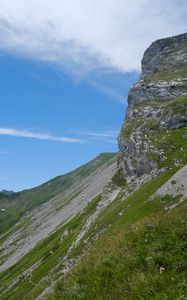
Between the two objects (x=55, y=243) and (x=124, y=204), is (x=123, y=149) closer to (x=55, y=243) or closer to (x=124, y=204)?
(x=55, y=243)

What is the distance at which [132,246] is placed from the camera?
58.3ft

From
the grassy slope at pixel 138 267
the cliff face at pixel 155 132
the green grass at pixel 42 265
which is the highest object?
the cliff face at pixel 155 132

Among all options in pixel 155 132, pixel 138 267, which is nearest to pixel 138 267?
pixel 138 267

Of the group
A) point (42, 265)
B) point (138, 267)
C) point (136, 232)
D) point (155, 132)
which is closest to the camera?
point (138, 267)

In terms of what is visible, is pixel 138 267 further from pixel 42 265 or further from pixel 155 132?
pixel 155 132

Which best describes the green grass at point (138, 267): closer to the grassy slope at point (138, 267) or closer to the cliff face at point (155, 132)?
the grassy slope at point (138, 267)

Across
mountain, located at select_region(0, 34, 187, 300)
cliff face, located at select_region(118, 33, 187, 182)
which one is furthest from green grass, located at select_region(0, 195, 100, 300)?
cliff face, located at select_region(118, 33, 187, 182)

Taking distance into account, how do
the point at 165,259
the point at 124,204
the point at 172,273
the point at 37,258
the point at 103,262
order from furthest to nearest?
the point at 37,258
the point at 124,204
the point at 103,262
the point at 165,259
the point at 172,273

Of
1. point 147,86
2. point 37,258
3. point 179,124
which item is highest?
point 147,86

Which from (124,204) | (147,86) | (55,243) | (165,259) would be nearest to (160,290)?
(165,259)

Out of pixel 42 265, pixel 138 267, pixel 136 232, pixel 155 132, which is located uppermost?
pixel 155 132

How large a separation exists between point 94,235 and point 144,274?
72.3 m

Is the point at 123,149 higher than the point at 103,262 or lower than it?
higher

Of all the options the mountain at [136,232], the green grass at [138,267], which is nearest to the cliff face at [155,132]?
the mountain at [136,232]
